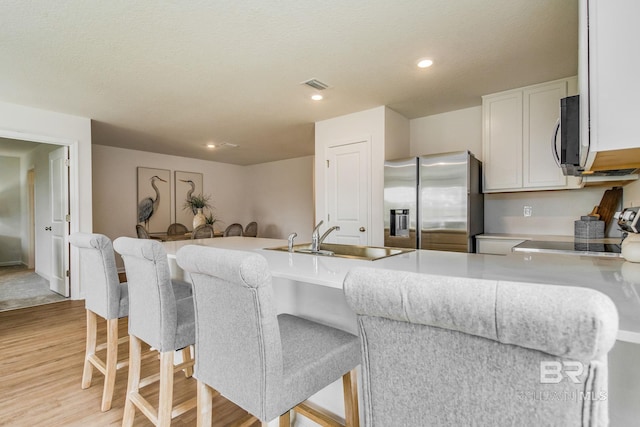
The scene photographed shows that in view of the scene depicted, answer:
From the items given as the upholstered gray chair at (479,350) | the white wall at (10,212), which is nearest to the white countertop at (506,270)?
the upholstered gray chair at (479,350)

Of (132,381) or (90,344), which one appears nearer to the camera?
(132,381)

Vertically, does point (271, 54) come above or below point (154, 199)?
above

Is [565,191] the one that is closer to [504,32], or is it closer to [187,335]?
[504,32]

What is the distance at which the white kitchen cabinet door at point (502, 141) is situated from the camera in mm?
3121

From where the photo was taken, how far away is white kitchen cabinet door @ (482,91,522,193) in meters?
3.12

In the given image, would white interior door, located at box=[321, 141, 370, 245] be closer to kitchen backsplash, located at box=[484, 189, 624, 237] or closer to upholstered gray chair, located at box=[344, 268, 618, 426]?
kitchen backsplash, located at box=[484, 189, 624, 237]

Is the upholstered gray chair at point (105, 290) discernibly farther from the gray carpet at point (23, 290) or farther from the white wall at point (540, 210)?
the white wall at point (540, 210)

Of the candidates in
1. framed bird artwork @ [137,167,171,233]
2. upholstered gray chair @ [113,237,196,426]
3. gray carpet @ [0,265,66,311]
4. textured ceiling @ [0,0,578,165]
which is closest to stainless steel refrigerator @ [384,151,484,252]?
textured ceiling @ [0,0,578,165]

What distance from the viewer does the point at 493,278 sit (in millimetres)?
1100

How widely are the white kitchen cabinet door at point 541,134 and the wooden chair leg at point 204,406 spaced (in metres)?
3.26

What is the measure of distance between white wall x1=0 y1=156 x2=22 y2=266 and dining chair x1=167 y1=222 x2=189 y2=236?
3500 millimetres

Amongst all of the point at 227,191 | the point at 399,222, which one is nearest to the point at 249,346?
the point at 399,222

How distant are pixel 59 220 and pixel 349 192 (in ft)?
12.8

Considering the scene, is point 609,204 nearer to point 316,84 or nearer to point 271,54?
point 316,84
